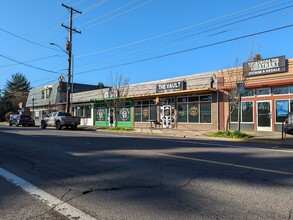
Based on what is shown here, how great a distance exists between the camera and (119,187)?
5977 millimetres

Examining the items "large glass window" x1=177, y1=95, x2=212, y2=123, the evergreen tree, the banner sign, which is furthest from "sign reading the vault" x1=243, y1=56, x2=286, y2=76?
the evergreen tree

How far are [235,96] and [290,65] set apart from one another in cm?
413

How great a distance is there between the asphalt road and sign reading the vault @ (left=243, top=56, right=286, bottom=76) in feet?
39.9

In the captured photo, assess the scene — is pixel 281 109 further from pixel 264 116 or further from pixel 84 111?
pixel 84 111

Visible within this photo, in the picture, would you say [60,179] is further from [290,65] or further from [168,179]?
[290,65]

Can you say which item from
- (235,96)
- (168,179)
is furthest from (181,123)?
(168,179)

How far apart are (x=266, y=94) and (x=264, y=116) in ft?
5.13

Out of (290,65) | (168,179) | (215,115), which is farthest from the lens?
(215,115)

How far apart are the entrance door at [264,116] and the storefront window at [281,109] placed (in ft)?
1.77

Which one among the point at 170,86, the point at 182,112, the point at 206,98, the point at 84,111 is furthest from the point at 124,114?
the point at 206,98

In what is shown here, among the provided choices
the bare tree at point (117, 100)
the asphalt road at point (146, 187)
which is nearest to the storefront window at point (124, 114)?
the bare tree at point (117, 100)

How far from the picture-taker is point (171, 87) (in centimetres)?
2716

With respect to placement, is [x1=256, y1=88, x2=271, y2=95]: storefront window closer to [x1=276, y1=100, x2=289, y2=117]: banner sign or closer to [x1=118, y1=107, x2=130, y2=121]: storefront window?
[x1=276, y1=100, x2=289, y2=117]: banner sign

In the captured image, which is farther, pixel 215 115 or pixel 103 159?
pixel 215 115
